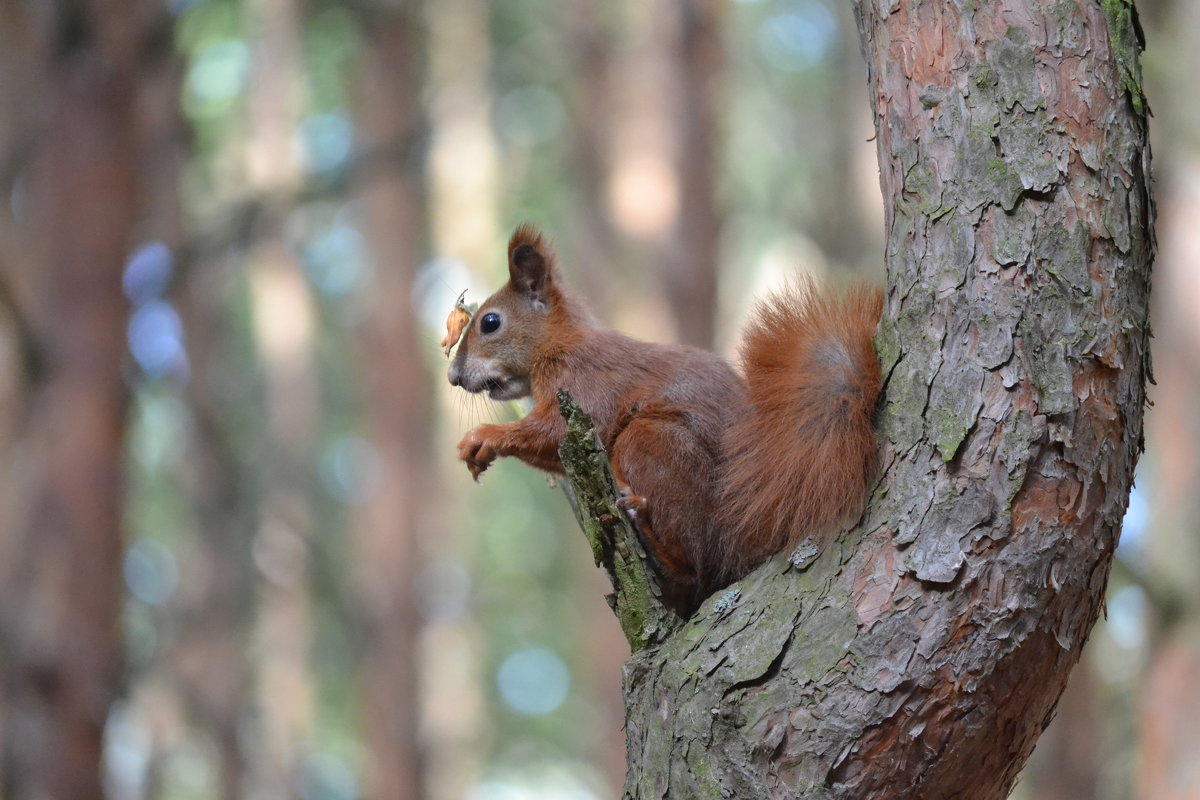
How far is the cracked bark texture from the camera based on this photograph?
1742 mm

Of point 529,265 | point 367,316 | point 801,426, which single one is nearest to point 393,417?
point 367,316

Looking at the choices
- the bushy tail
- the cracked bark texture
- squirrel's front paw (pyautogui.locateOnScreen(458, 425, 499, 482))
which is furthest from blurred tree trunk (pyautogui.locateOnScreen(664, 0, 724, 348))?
the cracked bark texture

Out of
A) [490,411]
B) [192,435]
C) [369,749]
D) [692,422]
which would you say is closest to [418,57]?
Answer: [192,435]

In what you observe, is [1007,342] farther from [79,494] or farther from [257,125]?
[257,125]

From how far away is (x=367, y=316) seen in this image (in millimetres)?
10312

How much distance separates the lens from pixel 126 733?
15141mm

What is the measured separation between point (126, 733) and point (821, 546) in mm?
14992

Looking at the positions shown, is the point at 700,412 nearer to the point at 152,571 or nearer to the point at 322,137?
the point at 322,137

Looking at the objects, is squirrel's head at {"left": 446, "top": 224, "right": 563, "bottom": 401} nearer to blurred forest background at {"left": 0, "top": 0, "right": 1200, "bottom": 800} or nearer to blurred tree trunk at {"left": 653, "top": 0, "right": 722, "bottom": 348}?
blurred forest background at {"left": 0, "top": 0, "right": 1200, "bottom": 800}

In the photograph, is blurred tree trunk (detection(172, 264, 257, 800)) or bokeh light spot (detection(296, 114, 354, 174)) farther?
bokeh light spot (detection(296, 114, 354, 174))

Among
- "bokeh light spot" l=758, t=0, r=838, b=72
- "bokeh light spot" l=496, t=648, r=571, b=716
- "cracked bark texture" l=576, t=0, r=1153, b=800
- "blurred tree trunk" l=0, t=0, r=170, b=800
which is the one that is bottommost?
"cracked bark texture" l=576, t=0, r=1153, b=800

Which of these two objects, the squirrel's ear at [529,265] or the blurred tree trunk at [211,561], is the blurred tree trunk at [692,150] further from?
the squirrel's ear at [529,265]

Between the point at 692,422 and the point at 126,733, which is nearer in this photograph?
the point at 692,422

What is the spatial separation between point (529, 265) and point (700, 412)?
69cm
